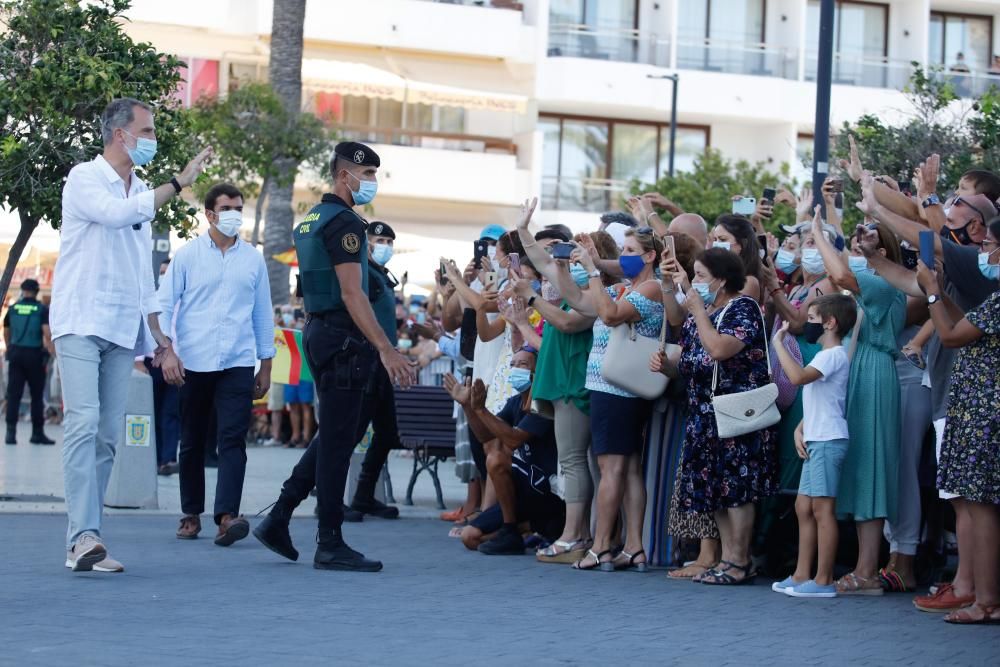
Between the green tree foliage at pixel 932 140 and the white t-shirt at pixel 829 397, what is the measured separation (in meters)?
5.29

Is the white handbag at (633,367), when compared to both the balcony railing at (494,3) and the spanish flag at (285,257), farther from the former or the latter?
the balcony railing at (494,3)

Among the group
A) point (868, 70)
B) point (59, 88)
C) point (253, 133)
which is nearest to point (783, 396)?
point (59, 88)

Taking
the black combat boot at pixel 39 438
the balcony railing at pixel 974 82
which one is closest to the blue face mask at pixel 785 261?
the black combat boot at pixel 39 438

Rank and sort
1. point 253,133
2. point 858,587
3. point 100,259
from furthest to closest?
point 253,133, point 858,587, point 100,259

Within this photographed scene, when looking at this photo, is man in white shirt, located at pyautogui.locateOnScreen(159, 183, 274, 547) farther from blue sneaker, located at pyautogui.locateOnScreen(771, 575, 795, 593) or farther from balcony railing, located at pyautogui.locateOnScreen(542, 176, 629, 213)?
balcony railing, located at pyautogui.locateOnScreen(542, 176, 629, 213)

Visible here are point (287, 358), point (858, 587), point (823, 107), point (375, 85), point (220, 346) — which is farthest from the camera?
point (375, 85)

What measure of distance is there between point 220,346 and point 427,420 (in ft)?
10.9

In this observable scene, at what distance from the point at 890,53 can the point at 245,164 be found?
83.2 feet

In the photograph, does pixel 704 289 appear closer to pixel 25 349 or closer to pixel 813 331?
pixel 813 331

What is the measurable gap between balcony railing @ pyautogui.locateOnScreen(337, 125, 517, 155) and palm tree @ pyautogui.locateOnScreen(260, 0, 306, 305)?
13.0 m

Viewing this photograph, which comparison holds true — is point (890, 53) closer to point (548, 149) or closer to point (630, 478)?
point (548, 149)

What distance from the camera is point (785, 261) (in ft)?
34.3

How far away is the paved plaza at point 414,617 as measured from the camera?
6605mm

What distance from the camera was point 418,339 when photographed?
68.3ft
